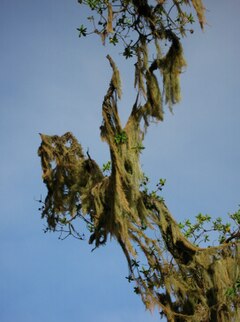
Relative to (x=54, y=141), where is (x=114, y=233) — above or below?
below

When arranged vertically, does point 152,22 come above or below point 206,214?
above

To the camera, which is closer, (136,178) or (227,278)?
(136,178)

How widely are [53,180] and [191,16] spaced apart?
14.9ft

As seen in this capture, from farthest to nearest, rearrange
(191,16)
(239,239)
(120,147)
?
(239,239) → (191,16) → (120,147)

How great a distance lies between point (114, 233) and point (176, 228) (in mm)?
1951

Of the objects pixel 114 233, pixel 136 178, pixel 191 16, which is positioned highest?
pixel 191 16

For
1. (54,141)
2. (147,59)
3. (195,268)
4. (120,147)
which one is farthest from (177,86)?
(195,268)

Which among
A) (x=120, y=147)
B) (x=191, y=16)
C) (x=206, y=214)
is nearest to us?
(x=120, y=147)

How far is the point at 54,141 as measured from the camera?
1263 cm

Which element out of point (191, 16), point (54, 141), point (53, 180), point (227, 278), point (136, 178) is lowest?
point (227, 278)

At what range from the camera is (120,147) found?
10.9m

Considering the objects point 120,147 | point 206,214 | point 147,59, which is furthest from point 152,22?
point 206,214

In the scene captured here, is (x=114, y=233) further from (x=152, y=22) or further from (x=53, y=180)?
(x=152, y=22)

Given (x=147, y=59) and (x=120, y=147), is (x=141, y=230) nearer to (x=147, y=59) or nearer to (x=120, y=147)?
(x=120, y=147)
